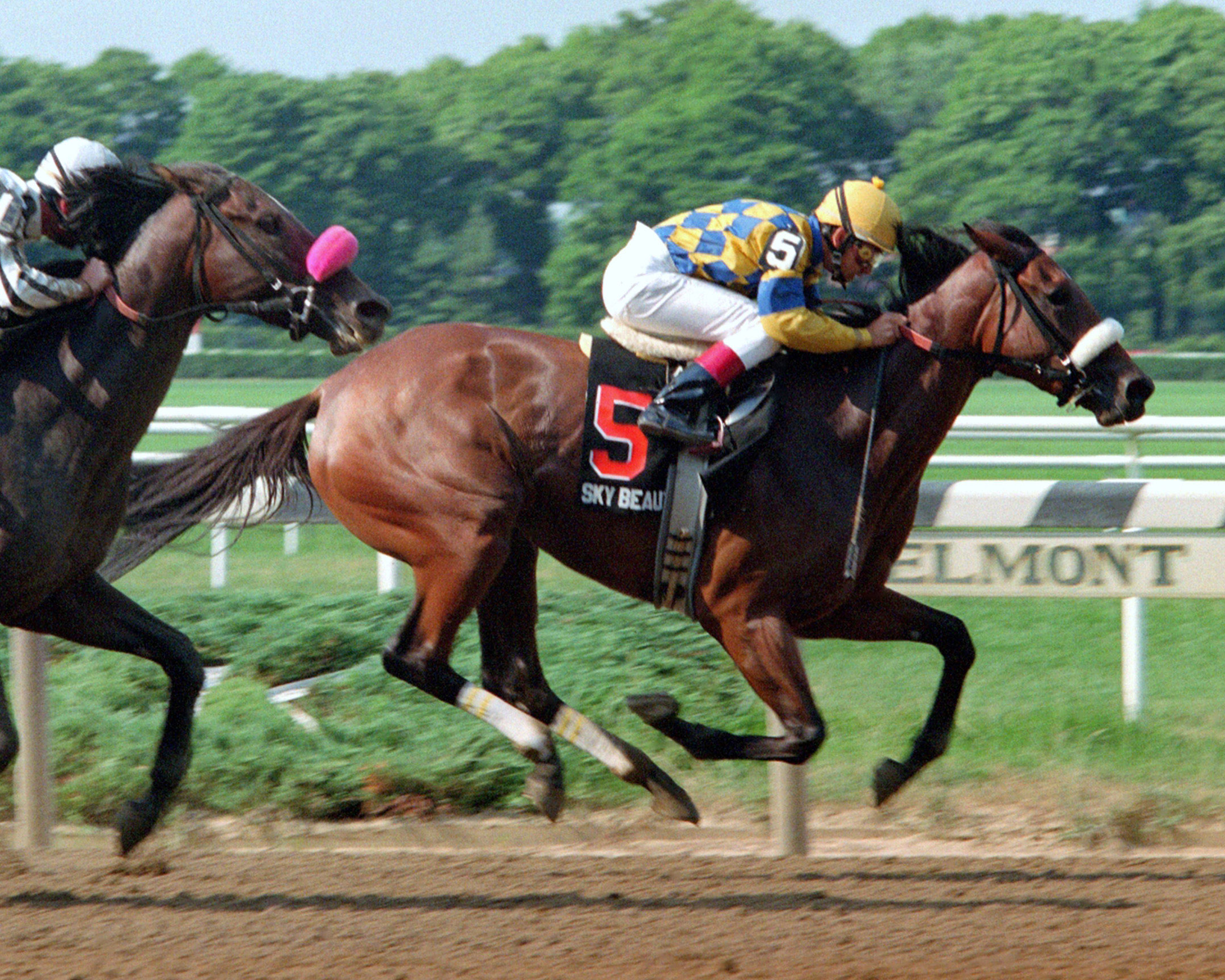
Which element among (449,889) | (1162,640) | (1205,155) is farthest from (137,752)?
(1205,155)

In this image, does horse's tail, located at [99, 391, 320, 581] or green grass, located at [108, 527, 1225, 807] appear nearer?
horse's tail, located at [99, 391, 320, 581]

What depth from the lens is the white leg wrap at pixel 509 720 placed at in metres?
4.16

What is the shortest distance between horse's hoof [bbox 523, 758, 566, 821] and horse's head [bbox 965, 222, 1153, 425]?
156 centimetres

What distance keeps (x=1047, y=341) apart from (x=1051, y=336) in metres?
0.02

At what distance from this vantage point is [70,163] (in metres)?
4.17

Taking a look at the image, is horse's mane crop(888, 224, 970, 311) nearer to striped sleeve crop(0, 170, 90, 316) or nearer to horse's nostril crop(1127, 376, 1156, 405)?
horse's nostril crop(1127, 376, 1156, 405)

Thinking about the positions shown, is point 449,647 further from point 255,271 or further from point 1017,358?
point 1017,358

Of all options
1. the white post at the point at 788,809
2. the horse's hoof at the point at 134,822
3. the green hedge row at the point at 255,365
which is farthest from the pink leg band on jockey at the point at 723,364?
the green hedge row at the point at 255,365

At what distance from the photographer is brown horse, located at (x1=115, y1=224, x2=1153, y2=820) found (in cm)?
416

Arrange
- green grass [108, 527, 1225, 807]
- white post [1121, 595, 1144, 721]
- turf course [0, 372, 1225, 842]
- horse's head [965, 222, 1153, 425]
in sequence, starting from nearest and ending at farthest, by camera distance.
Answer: horse's head [965, 222, 1153, 425]
turf course [0, 372, 1225, 842]
green grass [108, 527, 1225, 807]
white post [1121, 595, 1144, 721]

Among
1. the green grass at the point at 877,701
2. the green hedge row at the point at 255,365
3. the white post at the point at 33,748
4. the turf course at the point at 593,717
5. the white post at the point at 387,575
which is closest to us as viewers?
the white post at the point at 33,748

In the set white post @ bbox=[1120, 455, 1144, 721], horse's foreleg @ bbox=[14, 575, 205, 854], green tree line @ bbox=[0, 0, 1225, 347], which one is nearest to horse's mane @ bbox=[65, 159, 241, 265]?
horse's foreleg @ bbox=[14, 575, 205, 854]

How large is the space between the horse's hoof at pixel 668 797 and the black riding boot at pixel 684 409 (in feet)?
2.82

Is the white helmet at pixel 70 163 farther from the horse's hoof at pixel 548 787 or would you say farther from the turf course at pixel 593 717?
the horse's hoof at pixel 548 787
